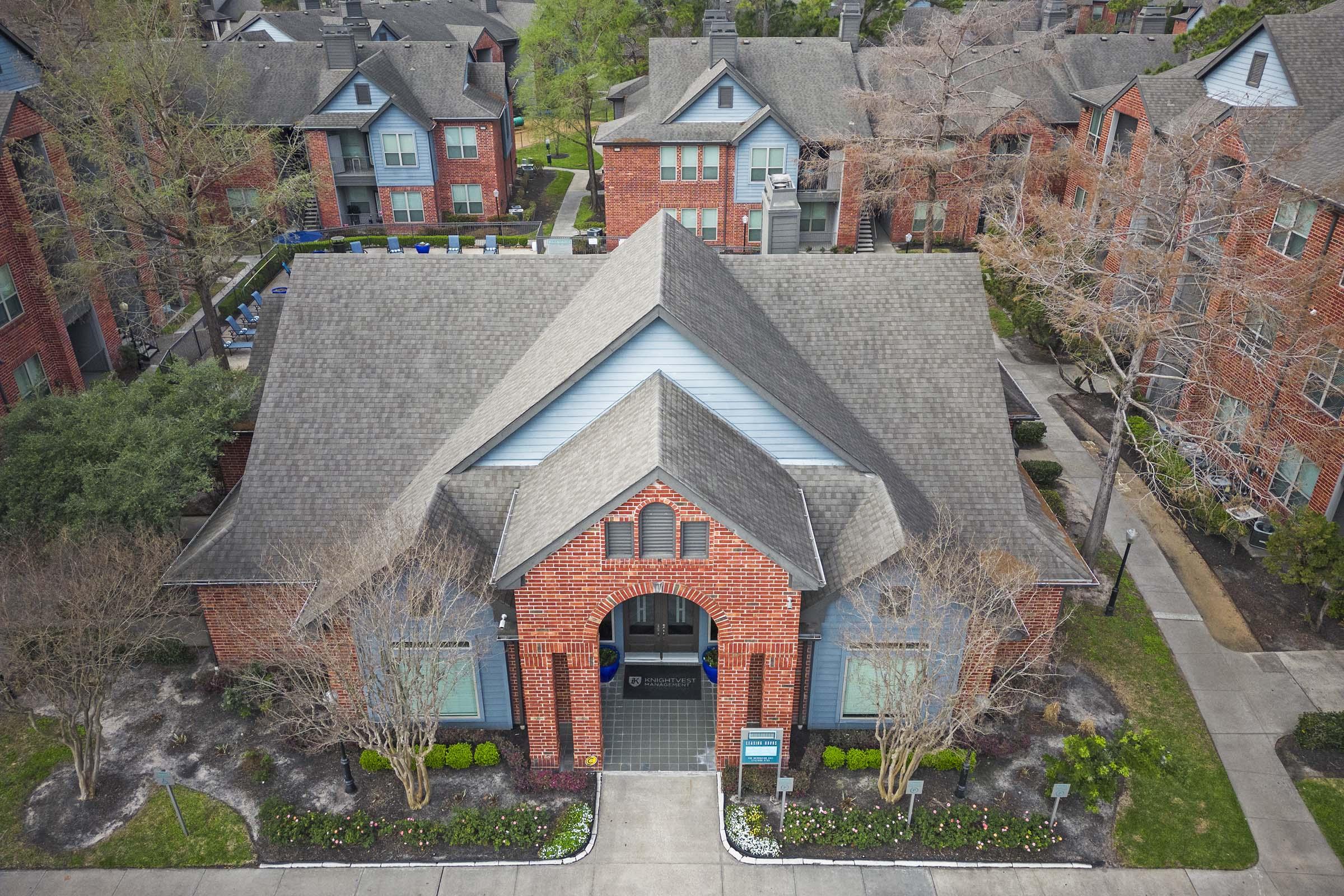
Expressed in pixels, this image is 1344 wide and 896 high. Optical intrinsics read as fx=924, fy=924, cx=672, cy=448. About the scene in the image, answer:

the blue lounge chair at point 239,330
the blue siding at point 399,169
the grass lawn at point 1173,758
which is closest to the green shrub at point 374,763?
the grass lawn at point 1173,758

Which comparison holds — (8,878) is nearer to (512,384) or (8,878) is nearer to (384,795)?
(384,795)

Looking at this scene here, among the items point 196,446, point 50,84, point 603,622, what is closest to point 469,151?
point 50,84

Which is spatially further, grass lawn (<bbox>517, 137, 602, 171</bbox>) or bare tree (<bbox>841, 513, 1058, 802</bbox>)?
grass lawn (<bbox>517, 137, 602, 171</bbox>)

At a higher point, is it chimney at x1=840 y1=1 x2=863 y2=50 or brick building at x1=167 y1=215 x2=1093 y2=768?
chimney at x1=840 y1=1 x2=863 y2=50

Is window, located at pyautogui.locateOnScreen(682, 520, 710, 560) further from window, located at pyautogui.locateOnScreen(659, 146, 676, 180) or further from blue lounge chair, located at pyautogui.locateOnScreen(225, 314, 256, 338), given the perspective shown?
window, located at pyautogui.locateOnScreen(659, 146, 676, 180)

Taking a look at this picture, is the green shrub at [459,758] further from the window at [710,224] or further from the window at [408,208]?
the window at [408,208]

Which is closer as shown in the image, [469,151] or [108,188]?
[108,188]

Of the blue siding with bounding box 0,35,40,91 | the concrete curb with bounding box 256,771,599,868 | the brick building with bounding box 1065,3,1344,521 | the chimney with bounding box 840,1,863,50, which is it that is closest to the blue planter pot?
the concrete curb with bounding box 256,771,599,868
